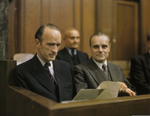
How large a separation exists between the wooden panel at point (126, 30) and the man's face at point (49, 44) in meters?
3.08

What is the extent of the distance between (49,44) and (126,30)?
136 inches

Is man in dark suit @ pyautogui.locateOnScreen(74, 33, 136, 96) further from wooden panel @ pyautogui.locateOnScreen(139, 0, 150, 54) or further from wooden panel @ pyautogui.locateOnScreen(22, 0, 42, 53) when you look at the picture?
wooden panel @ pyautogui.locateOnScreen(139, 0, 150, 54)

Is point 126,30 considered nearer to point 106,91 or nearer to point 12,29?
point 12,29

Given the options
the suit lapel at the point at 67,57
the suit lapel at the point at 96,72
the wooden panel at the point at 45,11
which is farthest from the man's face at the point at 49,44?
the wooden panel at the point at 45,11

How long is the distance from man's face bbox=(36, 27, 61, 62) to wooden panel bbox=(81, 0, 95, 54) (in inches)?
102

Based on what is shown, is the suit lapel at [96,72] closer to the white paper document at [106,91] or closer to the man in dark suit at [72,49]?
the white paper document at [106,91]

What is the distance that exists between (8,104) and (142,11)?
14.0 ft

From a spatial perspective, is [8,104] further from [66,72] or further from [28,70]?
[66,72]

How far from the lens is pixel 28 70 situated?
5.07 ft

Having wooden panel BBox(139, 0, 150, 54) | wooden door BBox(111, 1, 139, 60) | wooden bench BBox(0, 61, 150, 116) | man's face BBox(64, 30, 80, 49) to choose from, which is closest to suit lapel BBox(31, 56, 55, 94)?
wooden bench BBox(0, 61, 150, 116)

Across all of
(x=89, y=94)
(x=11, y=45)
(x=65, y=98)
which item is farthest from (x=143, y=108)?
(x=11, y=45)

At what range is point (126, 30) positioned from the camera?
15.2ft

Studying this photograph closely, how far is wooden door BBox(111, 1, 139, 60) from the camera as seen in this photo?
14.8ft

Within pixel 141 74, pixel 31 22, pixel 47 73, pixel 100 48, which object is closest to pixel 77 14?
pixel 31 22
